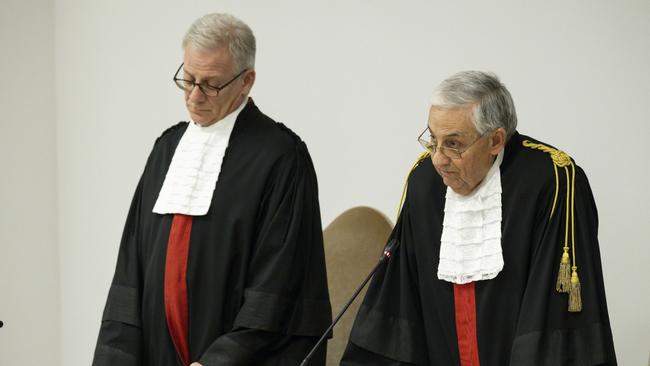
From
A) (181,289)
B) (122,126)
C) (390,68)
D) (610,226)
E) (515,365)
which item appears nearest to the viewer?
(515,365)

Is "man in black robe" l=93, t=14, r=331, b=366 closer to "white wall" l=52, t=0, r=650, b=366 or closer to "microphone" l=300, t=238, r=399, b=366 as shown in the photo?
"microphone" l=300, t=238, r=399, b=366

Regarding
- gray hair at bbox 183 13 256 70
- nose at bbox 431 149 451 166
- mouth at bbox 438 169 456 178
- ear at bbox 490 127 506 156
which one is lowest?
mouth at bbox 438 169 456 178

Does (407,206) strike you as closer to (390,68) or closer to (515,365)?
(515,365)

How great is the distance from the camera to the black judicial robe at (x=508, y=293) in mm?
3252

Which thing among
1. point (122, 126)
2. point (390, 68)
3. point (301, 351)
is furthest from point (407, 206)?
point (122, 126)

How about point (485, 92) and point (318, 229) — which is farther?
point (318, 229)

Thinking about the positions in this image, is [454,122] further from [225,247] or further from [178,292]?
[178,292]

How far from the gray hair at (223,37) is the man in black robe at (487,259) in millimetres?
785

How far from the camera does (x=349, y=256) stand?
472 cm

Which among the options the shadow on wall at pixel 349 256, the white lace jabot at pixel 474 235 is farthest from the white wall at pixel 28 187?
the white lace jabot at pixel 474 235

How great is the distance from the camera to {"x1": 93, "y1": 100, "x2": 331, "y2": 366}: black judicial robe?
12.0ft

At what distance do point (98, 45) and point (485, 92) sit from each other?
3.66 meters

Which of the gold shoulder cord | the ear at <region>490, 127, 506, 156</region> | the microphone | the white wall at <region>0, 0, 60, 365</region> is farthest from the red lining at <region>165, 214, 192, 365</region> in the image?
the white wall at <region>0, 0, 60, 365</region>

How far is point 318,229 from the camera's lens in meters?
3.84
